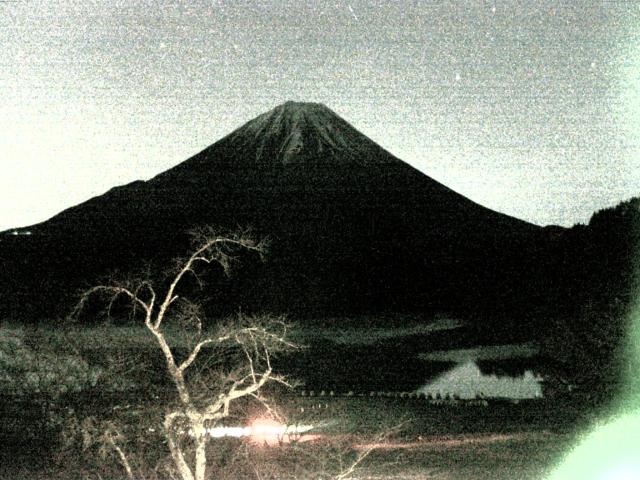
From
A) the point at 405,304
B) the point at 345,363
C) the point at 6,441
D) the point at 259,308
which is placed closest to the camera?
the point at 6,441

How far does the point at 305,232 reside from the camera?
74.2 m

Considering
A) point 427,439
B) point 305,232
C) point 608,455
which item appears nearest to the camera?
point 608,455

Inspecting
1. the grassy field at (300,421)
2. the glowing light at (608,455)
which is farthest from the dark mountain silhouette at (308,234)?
the glowing light at (608,455)

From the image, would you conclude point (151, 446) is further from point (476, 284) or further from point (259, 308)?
point (476, 284)

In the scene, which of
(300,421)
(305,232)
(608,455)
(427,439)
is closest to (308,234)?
(305,232)

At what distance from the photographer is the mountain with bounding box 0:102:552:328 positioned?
183ft

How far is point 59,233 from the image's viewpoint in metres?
74.7

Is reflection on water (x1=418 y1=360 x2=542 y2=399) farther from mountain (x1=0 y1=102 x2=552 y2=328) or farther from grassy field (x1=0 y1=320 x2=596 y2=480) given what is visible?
mountain (x1=0 y1=102 x2=552 y2=328)

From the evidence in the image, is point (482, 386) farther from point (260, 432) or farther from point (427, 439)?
point (260, 432)

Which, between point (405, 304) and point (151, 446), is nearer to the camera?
point (151, 446)

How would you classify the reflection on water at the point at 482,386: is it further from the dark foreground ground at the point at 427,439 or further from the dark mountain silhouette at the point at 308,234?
the dark mountain silhouette at the point at 308,234

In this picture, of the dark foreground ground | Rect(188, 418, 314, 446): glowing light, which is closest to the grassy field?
the dark foreground ground

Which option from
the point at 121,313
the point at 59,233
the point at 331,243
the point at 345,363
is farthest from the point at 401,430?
the point at 59,233

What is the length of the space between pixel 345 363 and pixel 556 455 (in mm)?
15971
